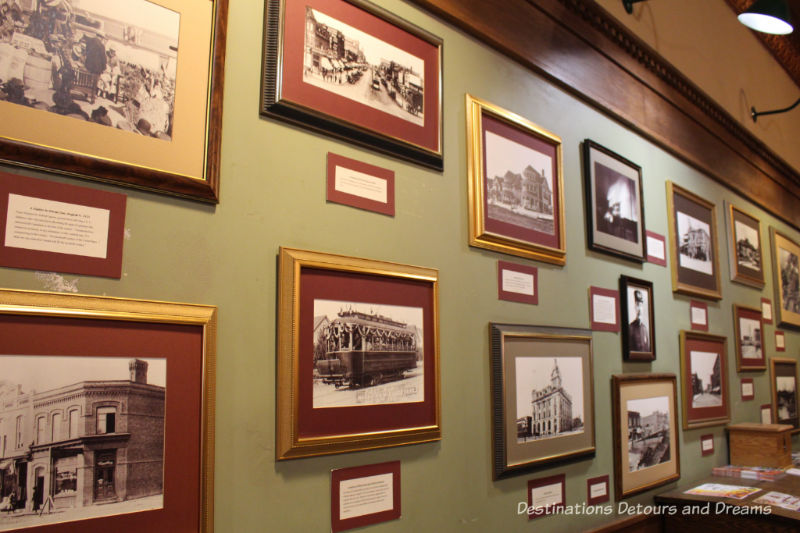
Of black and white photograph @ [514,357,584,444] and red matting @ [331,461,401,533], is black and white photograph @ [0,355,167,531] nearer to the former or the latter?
red matting @ [331,461,401,533]

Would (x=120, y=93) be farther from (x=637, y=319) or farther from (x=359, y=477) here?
(x=637, y=319)

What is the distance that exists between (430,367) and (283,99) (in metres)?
1.10

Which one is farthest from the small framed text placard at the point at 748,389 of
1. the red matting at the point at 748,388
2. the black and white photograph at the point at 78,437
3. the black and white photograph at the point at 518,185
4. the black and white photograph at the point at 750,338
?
the black and white photograph at the point at 78,437

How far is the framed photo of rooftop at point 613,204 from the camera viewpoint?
11.0ft

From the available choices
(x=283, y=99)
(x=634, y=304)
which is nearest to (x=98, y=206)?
Answer: (x=283, y=99)

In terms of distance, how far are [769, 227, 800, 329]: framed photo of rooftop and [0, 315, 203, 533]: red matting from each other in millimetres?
6017

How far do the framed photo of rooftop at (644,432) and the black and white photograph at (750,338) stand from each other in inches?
58.8

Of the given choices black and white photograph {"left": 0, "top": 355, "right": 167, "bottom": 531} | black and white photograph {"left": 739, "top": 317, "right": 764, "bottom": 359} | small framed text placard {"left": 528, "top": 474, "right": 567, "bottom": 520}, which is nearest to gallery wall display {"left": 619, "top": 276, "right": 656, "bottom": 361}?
small framed text placard {"left": 528, "top": 474, "right": 567, "bottom": 520}

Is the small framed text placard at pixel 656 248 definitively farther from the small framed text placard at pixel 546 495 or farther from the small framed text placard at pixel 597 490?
the small framed text placard at pixel 546 495

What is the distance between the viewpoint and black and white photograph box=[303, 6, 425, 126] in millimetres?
2061

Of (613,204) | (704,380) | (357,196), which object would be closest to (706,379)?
(704,380)

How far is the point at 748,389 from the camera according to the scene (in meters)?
5.02

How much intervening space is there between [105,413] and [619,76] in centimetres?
360

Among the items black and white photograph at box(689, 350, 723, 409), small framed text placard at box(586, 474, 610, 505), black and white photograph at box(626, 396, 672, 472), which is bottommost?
small framed text placard at box(586, 474, 610, 505)
